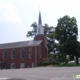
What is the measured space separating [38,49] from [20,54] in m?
7.03

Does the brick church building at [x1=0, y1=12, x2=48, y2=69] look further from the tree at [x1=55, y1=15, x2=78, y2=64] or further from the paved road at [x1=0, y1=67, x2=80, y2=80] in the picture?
the paved road at [x1=0, y1=67, x2=80, y2=80]

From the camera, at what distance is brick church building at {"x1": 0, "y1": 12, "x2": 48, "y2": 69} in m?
60.4

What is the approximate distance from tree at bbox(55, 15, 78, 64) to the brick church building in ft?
→ 19.9

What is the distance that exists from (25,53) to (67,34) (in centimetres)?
1484

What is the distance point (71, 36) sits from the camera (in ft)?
198

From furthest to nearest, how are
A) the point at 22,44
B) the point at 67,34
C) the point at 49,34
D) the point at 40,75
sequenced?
the point at 49,34 → the point at 22,44 → the point at 67,34 → the point at 40,75

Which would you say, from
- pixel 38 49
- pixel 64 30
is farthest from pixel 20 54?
pixel 64 30

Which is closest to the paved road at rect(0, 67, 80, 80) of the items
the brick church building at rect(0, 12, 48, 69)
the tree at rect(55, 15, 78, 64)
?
the tree at rect(55, 15, 78, 64)

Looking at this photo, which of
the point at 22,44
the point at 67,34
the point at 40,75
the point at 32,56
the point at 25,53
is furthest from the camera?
the point at 22,44

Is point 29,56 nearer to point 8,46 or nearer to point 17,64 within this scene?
point 17,64

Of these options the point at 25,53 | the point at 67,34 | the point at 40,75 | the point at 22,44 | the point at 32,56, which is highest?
the point at 67,34

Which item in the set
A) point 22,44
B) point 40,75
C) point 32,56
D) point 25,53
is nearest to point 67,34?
point 32,56

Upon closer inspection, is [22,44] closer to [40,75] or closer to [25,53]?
[25,53]

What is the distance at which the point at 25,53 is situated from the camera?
205ft
